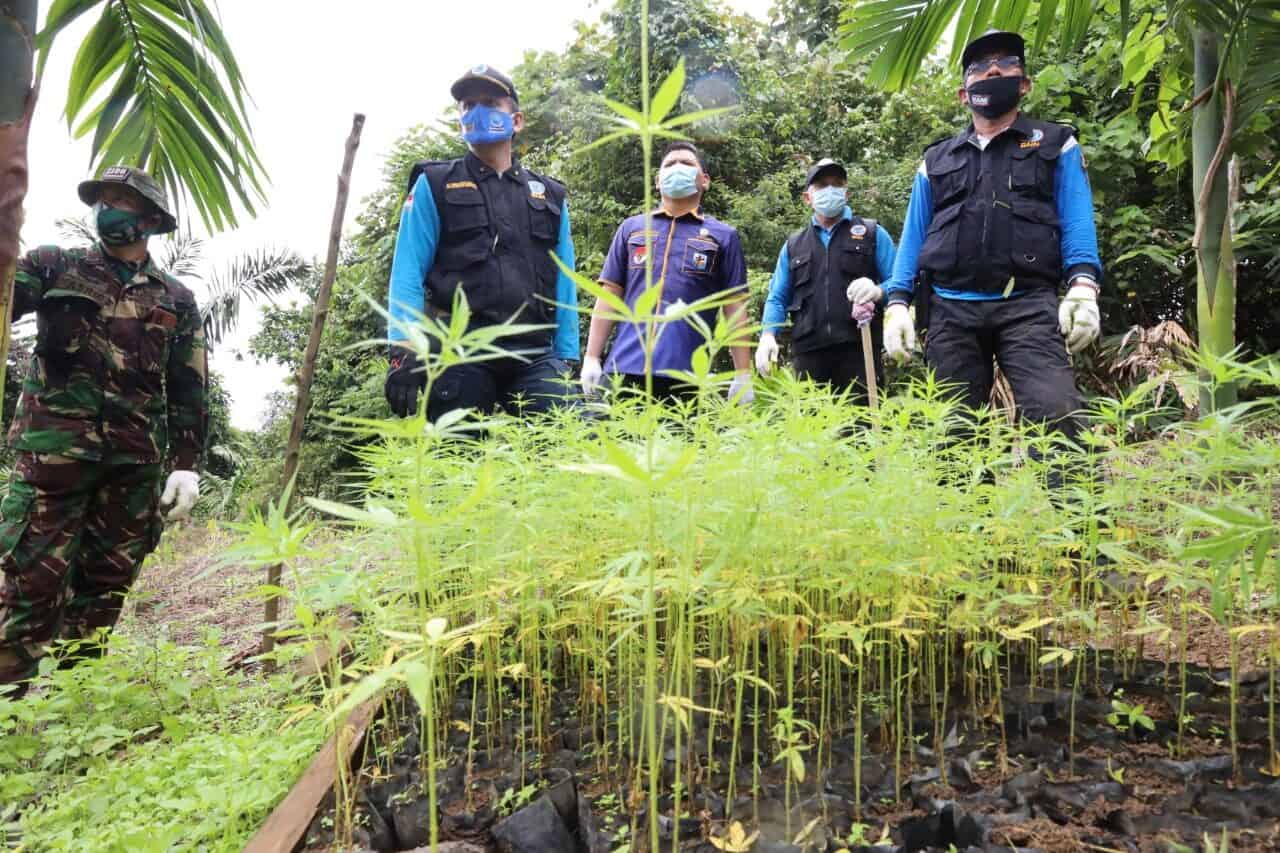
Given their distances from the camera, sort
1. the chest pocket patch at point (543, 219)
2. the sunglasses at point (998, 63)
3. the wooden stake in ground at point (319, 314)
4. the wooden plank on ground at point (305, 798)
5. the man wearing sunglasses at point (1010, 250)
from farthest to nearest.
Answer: the chest pocket patch at point (543, 219), the sunglasses at point (998, 63), the man wearing sunglasses at point (1010, 250), the wooden stake in ground at point (319, 314), the wooden plank on ground at point (305, 798)

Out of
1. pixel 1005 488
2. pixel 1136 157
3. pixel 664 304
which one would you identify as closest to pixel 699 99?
pixel 1136 157

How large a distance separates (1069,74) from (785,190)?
322 cm

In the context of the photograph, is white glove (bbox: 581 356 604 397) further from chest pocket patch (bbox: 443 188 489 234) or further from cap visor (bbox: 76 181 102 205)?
cap visor (bbox: 76 181 102 205)

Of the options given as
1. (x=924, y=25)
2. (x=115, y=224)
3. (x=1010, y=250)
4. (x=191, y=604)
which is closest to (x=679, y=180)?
(x=924, y=25)

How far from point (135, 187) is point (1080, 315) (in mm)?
3598

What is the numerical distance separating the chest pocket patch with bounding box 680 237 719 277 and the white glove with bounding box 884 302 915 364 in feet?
2.80

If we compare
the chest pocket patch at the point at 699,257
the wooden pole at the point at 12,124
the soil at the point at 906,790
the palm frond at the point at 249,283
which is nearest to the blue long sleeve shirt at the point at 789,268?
the chest pocket patch at the point at 699,257

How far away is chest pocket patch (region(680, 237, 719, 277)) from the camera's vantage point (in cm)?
362

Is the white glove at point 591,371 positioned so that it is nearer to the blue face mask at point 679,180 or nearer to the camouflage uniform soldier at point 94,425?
the blue face mask at point 679,180

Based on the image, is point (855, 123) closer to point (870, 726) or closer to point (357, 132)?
point (357, 132)

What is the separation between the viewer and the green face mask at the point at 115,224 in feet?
9.97

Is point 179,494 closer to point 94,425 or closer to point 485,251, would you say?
point 94,425

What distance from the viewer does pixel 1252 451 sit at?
150cm

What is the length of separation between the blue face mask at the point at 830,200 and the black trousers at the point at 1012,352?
1.14 meters
